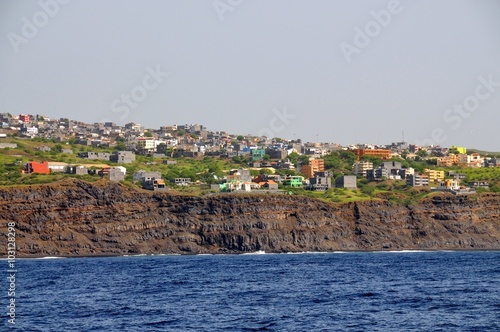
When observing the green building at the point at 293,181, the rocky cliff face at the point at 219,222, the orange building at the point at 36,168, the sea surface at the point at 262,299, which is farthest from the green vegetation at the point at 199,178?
the sea surface at the point at 262,299

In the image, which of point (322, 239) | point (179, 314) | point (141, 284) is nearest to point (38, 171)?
point (322, 239)

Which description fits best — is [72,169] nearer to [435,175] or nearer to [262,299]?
[435,175]

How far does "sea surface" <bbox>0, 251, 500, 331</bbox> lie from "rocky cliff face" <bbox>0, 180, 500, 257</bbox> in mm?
44371

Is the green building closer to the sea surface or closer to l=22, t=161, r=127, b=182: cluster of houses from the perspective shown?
l=22, t=161, r=127, b=182: cluster of houses

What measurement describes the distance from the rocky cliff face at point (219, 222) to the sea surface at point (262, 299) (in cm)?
4437

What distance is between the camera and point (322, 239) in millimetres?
136375

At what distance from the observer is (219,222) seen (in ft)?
441

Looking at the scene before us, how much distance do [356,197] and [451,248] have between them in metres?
21.7

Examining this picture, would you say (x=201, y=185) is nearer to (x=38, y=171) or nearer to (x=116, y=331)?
(x=38, y=171)

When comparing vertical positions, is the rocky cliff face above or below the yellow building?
below

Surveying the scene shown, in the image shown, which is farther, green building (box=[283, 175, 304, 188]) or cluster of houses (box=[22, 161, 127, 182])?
green building (box=[283, 175, 304, 188])

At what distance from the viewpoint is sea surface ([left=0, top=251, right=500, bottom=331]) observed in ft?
144

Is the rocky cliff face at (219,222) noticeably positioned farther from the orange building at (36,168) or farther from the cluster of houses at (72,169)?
the cluster of houses at (72,169)

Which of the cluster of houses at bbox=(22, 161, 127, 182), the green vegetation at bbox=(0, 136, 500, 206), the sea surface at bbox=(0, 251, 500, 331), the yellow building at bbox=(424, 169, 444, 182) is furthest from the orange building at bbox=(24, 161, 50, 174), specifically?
the yellow building at bbox=(424, 169, 444, 182)
